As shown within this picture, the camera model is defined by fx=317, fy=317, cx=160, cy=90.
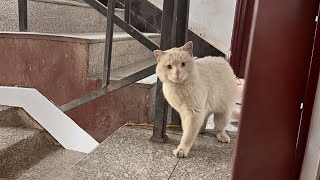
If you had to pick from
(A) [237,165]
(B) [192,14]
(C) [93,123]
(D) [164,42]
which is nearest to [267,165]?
(A) [237,165]

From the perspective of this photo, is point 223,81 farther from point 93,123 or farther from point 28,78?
point 28,78

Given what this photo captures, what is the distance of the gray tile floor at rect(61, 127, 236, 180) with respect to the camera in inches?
41.2

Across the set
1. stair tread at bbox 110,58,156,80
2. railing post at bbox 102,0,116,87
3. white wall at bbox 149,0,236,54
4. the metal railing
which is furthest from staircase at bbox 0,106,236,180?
white wall at bbox 149,0,236,54

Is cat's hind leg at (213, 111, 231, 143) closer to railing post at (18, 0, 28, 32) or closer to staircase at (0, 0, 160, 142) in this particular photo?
staircase at (0, 0, 160, 142)

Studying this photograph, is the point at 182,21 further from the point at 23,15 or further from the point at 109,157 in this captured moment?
the point at 23,15

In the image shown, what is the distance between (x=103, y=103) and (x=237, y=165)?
135 centimetres

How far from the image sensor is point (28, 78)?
1.79 metres

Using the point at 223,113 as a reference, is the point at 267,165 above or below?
above

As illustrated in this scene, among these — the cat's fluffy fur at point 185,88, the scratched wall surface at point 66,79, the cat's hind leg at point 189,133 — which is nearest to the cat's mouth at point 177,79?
the cat's fluffy fur at point 185,88

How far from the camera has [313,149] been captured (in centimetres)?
43

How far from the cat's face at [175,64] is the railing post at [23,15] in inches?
41.7

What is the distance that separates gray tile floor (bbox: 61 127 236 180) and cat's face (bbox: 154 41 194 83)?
0.94ft

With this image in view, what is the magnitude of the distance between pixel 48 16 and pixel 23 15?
21 cm

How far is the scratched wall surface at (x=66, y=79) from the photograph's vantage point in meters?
1.68
